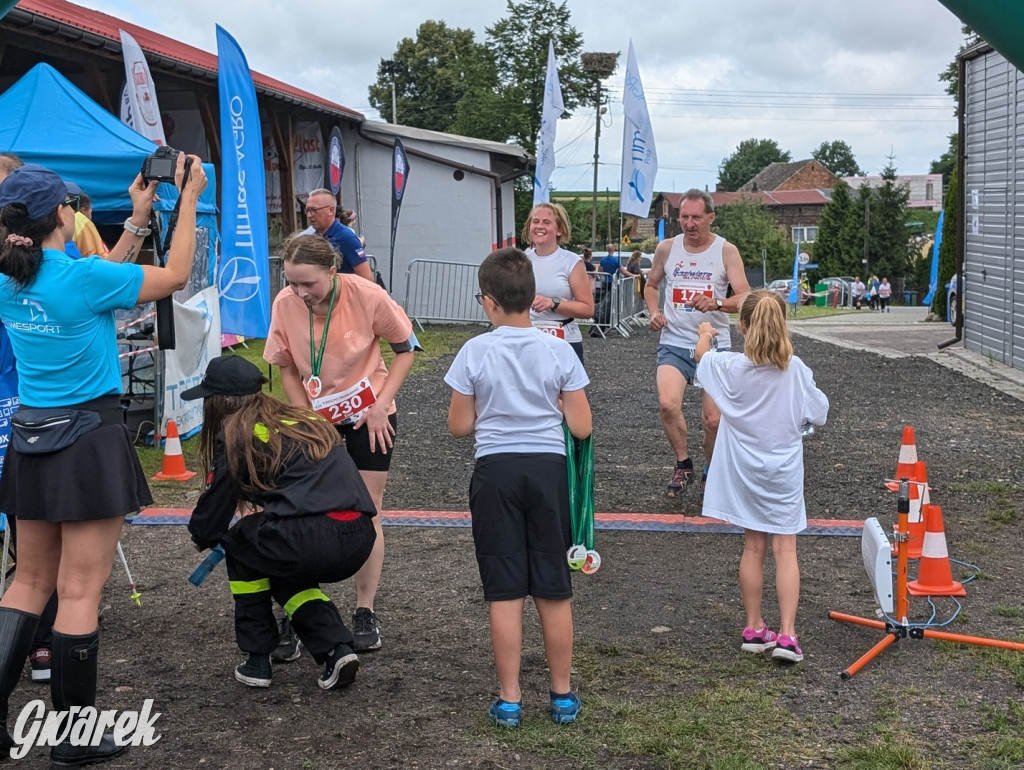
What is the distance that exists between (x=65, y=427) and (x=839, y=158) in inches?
6826

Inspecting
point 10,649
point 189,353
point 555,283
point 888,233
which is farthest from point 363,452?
point 888,233

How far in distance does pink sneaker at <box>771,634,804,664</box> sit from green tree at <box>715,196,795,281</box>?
3123 inches

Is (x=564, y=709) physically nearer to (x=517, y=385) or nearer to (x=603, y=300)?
(x=517, y=385)

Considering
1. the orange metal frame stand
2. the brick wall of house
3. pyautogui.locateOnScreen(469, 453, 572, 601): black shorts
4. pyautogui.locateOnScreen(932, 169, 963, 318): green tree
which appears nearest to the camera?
pyautogui.locateOnScreen(469, 453, 572, 601): black shorts

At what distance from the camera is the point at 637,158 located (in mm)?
19141

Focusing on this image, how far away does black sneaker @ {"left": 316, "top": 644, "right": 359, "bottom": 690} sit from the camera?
13.1 ft

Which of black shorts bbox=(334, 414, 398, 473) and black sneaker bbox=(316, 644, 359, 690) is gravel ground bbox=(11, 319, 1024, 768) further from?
black shorts bbox=(334, 414, 398, 473)

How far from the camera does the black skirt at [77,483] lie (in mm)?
3396

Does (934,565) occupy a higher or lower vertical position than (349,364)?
lower

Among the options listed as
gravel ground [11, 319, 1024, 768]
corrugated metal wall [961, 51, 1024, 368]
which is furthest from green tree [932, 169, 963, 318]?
gravel ground [11, 319, 1024, 768]

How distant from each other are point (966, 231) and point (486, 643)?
15.0 metres

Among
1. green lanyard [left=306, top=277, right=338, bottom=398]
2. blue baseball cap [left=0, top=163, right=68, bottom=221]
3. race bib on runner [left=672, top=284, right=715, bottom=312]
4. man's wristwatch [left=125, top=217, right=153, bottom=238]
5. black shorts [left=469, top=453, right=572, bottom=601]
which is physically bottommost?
black shorts [left=469, top=453, right=572, bottom=601]

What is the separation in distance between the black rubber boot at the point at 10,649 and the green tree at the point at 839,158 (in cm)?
16868

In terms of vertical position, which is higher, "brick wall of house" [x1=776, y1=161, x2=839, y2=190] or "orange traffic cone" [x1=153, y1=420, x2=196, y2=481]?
"brick wall of house" [x1=776, y1=161, x2=839, y2=190]
